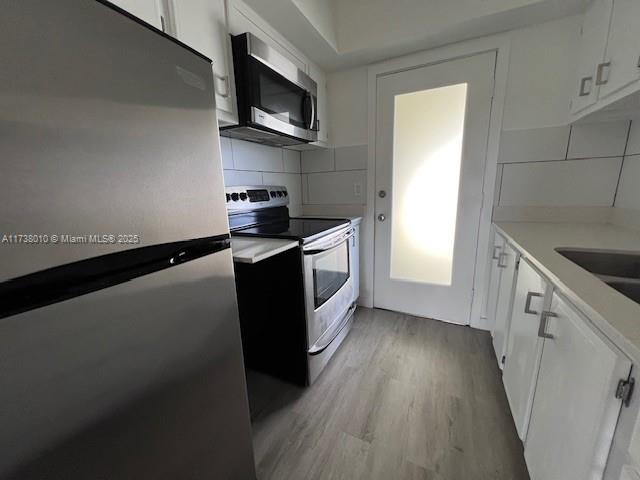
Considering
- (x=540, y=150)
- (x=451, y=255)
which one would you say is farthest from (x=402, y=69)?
(x=451, y=255)

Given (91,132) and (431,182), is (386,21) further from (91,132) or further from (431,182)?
(91,132)

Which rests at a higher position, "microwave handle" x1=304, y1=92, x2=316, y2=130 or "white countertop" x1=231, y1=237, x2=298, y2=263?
"microwave handle" x1=304, y1=92, x2=316, y2=130

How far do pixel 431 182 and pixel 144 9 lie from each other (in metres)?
1.96

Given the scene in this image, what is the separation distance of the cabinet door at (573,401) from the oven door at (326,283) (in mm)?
1010

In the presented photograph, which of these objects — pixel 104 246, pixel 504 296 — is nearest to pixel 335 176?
pixel 504 296

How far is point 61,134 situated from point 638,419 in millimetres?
1191

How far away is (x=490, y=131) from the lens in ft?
6.15

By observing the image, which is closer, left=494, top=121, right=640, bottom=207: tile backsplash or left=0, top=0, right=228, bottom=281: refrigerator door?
left=0, top=0, right=228, bottom=281: refrigerator door

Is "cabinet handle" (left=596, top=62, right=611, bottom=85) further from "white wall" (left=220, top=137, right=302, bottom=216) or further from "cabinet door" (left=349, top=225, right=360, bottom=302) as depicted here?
"white wall" (left=220, top=137, right=302, bottom=216)

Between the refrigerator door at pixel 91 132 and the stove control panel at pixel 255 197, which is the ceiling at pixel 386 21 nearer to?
the stove control panel at pixel 255 197

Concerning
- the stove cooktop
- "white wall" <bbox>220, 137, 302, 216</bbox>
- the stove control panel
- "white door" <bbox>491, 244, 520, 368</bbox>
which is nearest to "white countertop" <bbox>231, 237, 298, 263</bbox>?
the stove cooktop

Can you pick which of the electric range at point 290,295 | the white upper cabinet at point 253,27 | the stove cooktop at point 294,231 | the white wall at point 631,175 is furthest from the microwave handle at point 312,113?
the white wall at point 631,175

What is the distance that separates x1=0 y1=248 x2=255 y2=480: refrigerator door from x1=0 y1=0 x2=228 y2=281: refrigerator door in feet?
0.40

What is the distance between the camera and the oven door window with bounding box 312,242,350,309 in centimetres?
157
